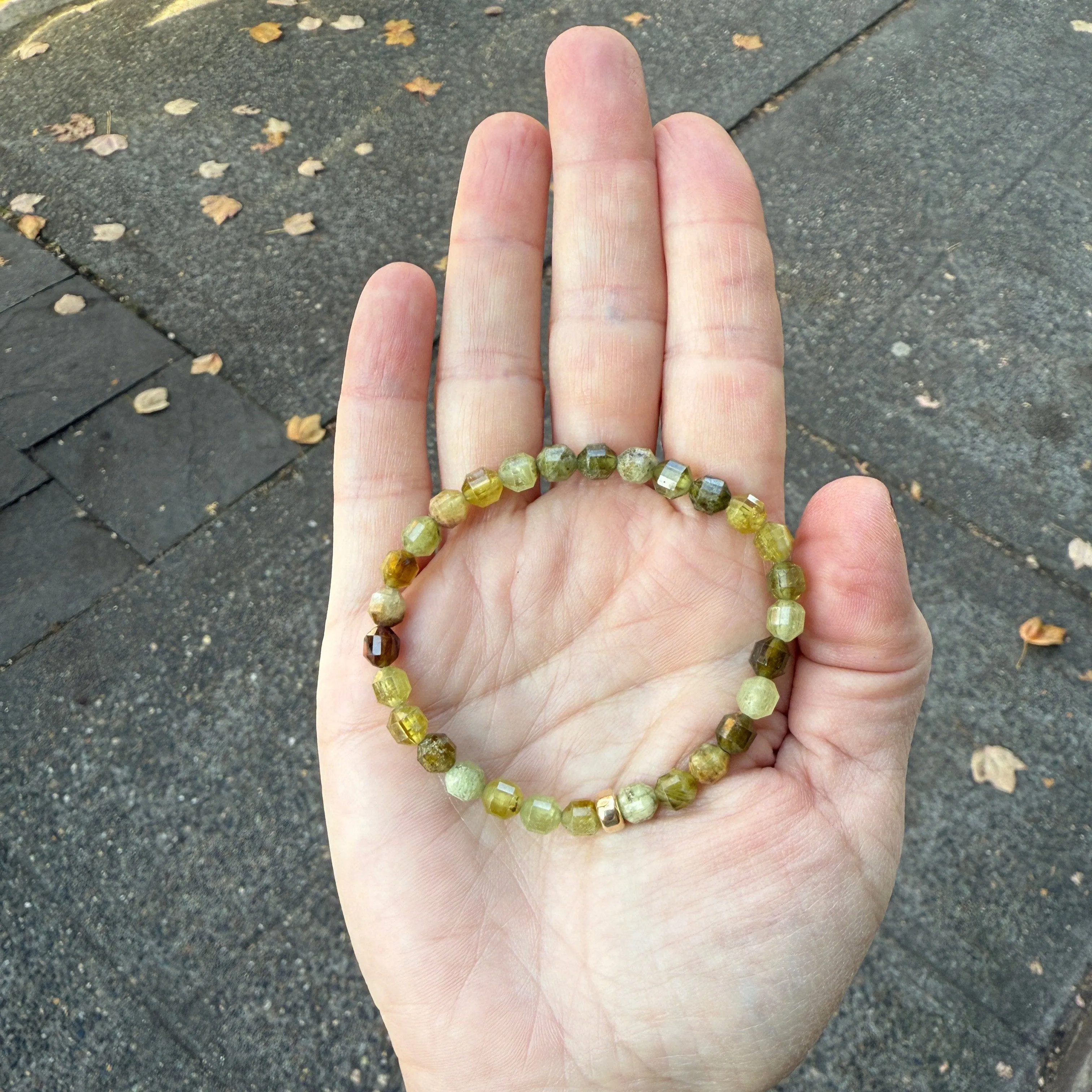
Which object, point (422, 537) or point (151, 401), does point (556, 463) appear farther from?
point (151, 401)

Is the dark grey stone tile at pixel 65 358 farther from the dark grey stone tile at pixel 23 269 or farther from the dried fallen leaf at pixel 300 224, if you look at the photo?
the dried fallen leaf at pixel 300 224

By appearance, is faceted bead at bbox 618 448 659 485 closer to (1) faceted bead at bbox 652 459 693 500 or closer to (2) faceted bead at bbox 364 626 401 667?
(1) faceted bead at bbox 652 459 693 500

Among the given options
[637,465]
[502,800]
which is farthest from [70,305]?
[502,800]

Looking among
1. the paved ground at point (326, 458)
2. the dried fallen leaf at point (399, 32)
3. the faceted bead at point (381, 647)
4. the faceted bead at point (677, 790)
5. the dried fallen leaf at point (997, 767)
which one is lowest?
the dried fallen leaf at point (997, 767)

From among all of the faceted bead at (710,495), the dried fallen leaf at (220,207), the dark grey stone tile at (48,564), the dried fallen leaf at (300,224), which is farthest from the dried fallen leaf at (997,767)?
the dried fallen leaf at (220,207)

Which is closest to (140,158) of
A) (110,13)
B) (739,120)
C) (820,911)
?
(110,13)
